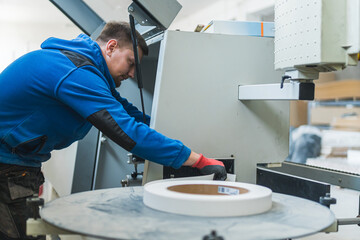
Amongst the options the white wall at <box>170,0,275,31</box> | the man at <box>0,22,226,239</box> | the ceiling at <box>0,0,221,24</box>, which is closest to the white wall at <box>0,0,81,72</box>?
the ceiling at <box>0,0,221,24</box>

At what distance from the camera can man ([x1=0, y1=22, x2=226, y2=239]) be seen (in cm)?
104

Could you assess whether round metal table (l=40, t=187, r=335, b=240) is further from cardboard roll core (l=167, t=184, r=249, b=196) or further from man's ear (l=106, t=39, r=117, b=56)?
man's ear (l=106, t=39, r=117, b=56)

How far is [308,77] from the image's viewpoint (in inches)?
42.1

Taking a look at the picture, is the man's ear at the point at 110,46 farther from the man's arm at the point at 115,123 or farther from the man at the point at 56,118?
the man's arm at the point at 115,123

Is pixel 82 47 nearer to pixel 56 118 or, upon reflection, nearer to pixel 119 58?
pixel 119 58

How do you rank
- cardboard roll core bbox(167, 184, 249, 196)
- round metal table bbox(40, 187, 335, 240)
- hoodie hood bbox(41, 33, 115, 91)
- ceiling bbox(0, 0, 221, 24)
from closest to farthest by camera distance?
round metal table bbox(40, 187, 335, 240) → cardboard roll core bbox(167, 184, 249, 196) → hoodie hood bbox(41, 33, 115, 91) → ceiling bbox(0, 0, 221, 24)

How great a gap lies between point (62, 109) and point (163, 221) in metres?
0.61

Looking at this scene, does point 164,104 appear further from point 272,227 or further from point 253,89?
point 272,227

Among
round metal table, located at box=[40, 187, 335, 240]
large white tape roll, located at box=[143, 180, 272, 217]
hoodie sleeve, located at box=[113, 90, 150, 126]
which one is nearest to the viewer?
round metal table, located at box=[40, 187, 335, 240]

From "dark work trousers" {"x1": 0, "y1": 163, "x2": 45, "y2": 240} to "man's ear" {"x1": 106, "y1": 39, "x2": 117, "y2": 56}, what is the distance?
1.69 feet

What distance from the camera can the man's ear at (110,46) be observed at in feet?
4.47

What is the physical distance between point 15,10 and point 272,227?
5.26 m

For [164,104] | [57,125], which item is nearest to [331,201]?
[164,104]

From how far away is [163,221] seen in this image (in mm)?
749
